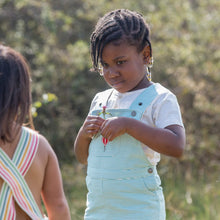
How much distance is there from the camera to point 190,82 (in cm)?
638

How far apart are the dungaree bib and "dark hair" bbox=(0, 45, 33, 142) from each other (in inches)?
24.9

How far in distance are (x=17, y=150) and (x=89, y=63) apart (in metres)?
4.45

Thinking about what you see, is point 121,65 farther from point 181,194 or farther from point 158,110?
point 181,194

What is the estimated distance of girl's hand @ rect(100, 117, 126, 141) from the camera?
2355mm

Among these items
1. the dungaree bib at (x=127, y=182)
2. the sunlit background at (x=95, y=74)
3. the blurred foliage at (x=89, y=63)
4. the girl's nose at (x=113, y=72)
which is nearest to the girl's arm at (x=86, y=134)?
the dungaree bib at (x=127, y=182)

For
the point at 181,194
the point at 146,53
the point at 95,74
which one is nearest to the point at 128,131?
the point at 146,53

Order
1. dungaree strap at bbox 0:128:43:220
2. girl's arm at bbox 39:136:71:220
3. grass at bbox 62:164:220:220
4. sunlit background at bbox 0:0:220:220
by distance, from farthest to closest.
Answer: sunlit background at bbox 0:0:220:220 < grass at bbox 62:164:220:220 < girl's arm at bbox 39:136:71:220 < dungaree strap at bbox 0:128:43:220

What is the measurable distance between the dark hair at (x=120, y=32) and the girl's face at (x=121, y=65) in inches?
1.3

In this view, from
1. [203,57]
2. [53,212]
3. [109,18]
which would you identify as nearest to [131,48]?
[109,18]

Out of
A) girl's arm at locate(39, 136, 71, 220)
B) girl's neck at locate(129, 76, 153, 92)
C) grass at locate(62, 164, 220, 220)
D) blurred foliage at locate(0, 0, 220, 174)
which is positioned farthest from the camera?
blurred foliage at locate(0, 0, 220, 174)

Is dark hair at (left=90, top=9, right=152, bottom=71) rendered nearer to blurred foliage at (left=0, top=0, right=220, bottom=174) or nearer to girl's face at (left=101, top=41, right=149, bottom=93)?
girl's face at (left=101, top=41, right=149, bottom=93)

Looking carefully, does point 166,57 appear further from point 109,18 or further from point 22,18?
point 109,18

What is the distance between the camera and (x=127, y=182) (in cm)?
241

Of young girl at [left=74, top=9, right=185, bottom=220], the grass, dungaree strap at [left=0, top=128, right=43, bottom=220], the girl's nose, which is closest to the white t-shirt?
young girl at [left=74, top=9, right=185, bottom=220]
